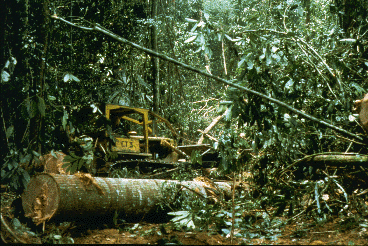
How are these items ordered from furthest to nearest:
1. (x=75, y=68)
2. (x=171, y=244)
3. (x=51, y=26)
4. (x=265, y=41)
Result: (x=75, y=68) < (x=265, y=41) < (x=51, y=26) < (x=171, y=244)

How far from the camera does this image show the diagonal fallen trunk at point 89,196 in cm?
395

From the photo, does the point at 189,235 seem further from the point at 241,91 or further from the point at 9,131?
the point at 9,131

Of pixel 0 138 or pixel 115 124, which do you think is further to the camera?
pixel 115 124

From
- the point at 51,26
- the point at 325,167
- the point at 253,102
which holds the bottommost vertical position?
the point at 325,167

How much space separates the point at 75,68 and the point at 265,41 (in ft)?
10.8

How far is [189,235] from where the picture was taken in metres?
3.80

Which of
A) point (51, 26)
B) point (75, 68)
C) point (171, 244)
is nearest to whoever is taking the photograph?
A: point (171, 244)

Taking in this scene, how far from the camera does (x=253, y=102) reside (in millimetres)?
4086

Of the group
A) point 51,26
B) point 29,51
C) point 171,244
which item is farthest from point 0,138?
point 171,244

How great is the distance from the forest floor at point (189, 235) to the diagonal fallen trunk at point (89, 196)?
19 cm

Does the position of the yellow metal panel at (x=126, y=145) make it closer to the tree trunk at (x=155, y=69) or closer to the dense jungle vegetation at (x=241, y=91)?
the dense jungle vegetation at (x=241, y=91)

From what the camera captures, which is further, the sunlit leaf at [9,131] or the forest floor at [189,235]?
the forest floor at [189,235]

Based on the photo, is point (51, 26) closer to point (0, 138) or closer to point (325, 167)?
point (0, 138)

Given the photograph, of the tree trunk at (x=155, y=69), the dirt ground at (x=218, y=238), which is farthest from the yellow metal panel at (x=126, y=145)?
the dirt ground at (x=218, y=238)
